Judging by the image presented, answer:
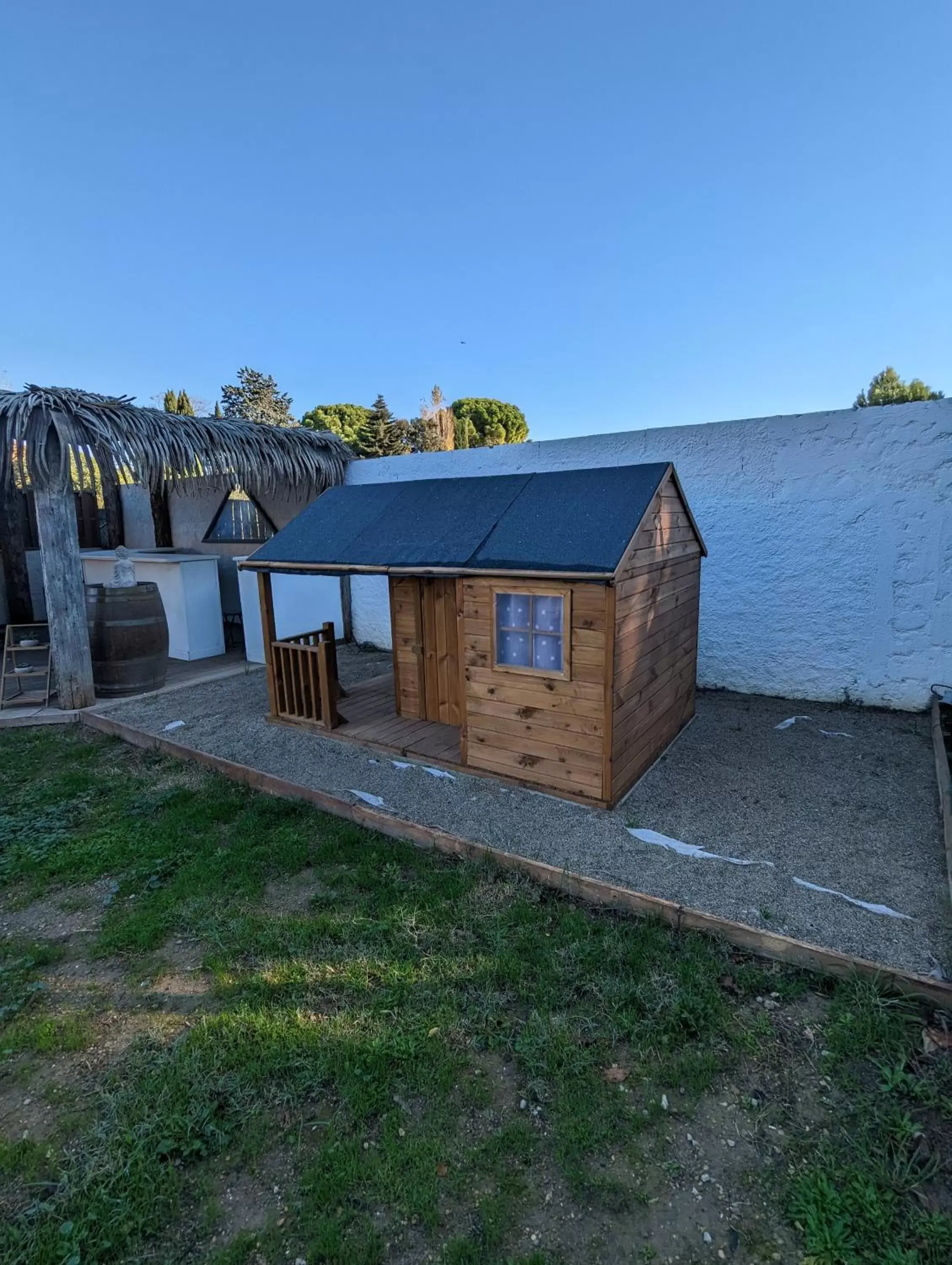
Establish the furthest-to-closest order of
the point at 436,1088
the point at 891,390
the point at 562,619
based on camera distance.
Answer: the point at 891,390, the point at 562,619, the point at 436,1088

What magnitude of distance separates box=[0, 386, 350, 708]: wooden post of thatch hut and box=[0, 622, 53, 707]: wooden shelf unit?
41 centimetres

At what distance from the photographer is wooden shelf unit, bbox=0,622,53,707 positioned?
6.80 m

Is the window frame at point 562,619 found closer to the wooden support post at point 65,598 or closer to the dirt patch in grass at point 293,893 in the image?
the dirt patch in grass at point 293,893

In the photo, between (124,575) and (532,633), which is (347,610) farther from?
(532,633)

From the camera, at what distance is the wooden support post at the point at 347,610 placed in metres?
9.63

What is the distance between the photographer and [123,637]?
278 inches

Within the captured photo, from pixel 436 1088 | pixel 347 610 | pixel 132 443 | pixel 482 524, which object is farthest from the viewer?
pixel 347 610

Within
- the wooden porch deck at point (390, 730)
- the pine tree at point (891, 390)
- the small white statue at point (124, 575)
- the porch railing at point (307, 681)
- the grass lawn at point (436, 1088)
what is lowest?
the grass lawn at point (436, 1088)

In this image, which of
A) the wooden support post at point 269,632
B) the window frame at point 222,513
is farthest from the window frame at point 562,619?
the window frame at point 222,513

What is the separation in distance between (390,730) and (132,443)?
4.29 m

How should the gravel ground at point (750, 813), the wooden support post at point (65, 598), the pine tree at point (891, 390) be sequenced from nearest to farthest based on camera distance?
the gravel ground at point (750, 813) < the wooden support post at point (65, 598) < the pine tree at point (891, 390)

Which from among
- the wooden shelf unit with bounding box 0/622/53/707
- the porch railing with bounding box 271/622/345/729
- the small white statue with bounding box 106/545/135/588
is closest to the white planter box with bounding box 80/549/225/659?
the small white statue with bounding box 106/545/135/588

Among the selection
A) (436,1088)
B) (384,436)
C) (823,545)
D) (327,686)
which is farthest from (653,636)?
(384,436)

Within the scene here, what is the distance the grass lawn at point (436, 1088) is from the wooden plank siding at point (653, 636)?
1456mm
